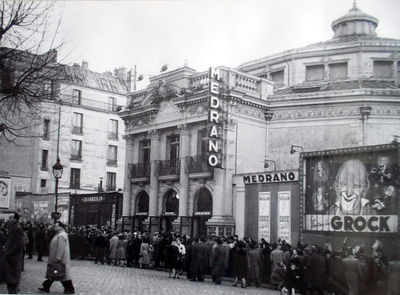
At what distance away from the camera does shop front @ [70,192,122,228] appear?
3819 cm

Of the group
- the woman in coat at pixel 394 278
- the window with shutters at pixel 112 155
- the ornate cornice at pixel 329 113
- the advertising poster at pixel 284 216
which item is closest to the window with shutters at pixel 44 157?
the window with shutters at pixel 112 155

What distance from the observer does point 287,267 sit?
56.4 ft

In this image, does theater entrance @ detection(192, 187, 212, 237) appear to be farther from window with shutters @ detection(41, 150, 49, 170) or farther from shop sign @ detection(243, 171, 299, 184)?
window with shutters @ detection(41, 150, 49, 170)

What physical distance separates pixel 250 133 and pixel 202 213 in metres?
5.39

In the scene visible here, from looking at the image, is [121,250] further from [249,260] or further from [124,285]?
[124,285]

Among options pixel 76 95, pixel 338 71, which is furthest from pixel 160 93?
pixel 76 95

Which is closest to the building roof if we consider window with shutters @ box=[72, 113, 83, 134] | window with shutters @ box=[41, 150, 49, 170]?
window with shutters @ box=[72, 113, 83, 134]

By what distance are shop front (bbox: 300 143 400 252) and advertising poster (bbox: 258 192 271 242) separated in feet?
9.14

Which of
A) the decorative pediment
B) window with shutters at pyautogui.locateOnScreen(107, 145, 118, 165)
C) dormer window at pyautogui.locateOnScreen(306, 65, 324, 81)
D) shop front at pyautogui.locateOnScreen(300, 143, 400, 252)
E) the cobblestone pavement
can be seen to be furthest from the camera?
window with shutters at pyautogui.locateOnScreen(107, 145, 118, 165)

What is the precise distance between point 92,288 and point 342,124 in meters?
18.8

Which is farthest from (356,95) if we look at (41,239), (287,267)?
(41,239)

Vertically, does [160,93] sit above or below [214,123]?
above

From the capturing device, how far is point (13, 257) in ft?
42.4

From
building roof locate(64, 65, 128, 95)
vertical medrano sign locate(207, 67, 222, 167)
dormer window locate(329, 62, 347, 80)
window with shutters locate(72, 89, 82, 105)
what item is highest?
building roof locate(64, 65, 128, 95)
